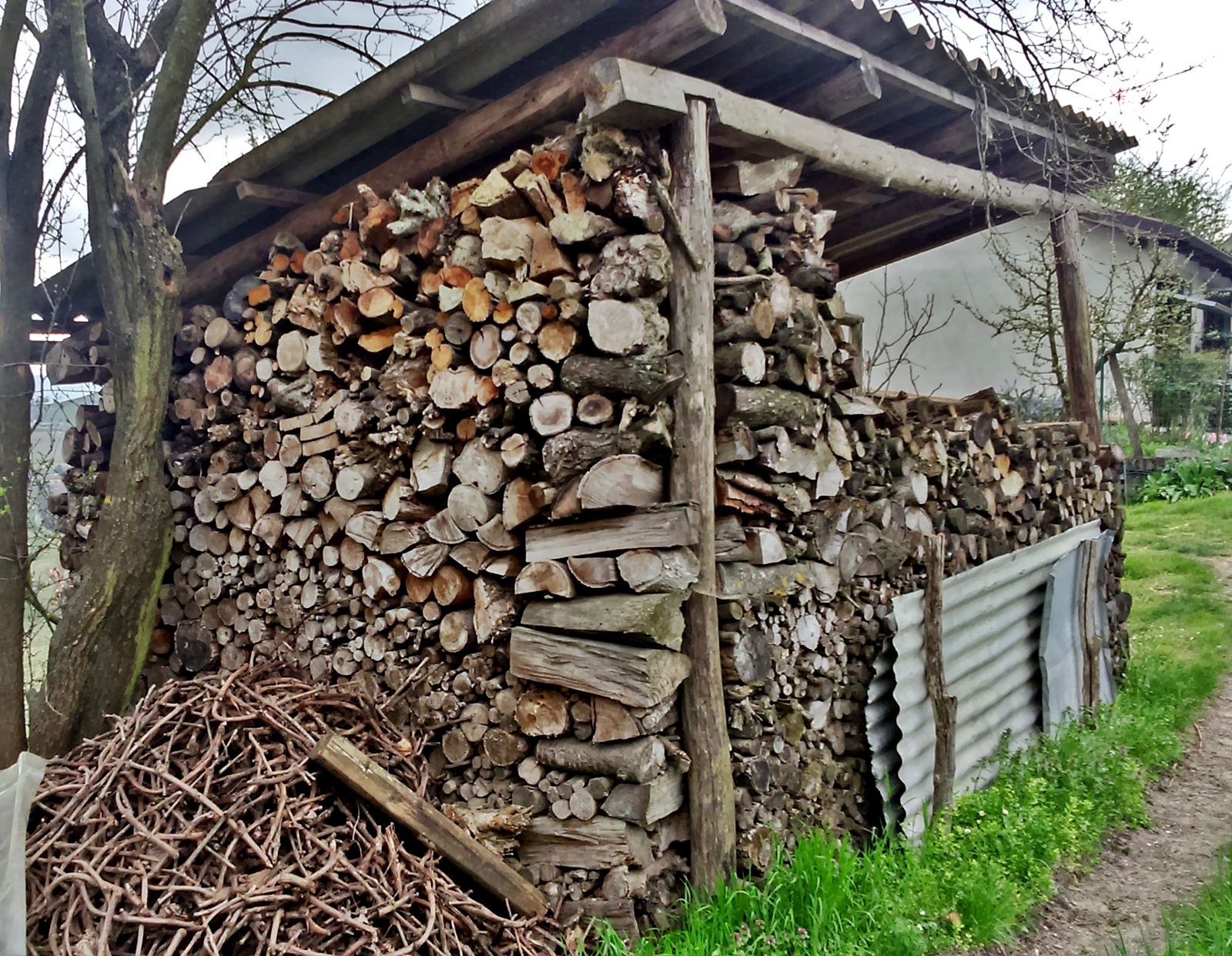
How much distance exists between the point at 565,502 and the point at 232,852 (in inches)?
58.3

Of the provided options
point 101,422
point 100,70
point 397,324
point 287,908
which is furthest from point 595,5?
point 101,422

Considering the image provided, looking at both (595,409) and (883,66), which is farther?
(883,66)

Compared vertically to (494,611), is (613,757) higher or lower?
lower

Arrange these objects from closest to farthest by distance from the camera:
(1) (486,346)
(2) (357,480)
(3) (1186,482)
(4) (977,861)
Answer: (1) (486,346) < (2) (357,480) < (4) (977,861) < (3) (1186,482)

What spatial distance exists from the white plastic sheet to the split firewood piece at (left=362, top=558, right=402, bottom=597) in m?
1.23

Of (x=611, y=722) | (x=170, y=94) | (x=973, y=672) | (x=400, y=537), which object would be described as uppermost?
(x=170, y=94)

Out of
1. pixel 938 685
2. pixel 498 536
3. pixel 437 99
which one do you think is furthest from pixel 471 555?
pixel 938 685

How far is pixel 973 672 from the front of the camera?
176 inches

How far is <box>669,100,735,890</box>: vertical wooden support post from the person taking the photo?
303 centimetres

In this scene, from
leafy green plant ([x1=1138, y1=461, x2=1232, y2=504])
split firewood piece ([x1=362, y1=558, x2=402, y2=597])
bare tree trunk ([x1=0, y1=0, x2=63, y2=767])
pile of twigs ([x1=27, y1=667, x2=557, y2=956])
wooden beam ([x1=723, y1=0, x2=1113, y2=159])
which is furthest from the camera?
leafy green plant ([x1=1138, y1=461, x2=1232, y2=504])

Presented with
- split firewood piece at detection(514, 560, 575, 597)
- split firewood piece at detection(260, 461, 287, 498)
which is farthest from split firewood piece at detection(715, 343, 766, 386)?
split firewood piece at detection(260, 461, 287, 498)

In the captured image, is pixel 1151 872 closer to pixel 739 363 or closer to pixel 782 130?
pixel 739 363

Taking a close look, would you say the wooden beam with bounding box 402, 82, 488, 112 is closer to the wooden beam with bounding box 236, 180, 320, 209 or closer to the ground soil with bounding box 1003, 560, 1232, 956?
the wooden beam with bounding box 236, 180, 320, 209

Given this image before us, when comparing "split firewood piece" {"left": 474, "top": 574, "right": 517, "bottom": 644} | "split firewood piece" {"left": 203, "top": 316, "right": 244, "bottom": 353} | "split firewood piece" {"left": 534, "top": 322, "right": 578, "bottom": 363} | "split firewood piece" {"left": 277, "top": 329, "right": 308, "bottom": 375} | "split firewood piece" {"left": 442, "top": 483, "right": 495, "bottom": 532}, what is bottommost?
"split firewood piece" {"left": 474, "top": 574, "right": 517, "bottom": 644}
